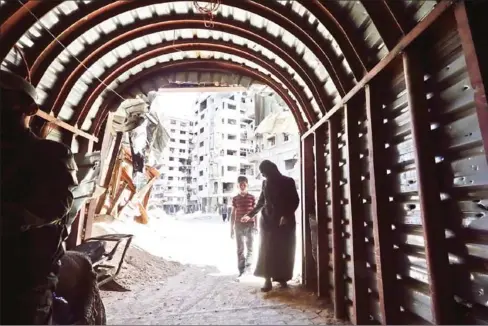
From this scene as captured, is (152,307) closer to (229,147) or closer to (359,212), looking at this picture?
(359,212)

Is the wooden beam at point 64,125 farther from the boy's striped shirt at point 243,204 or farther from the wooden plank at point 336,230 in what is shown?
the wooden plank at point 336,230

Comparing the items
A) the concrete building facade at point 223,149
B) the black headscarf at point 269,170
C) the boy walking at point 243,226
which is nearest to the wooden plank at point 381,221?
the black headscarf at point 269,170

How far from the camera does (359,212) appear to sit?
3344 mm

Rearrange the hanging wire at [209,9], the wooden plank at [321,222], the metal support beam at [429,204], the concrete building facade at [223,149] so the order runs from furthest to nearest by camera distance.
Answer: the concrete building facade at [223,149] < the wooden plank at [321,222] < the hanging wire at [209,9] < the metal support beam at [429,204]

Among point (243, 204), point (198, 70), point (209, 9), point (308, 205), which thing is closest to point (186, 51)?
point (198, 70)

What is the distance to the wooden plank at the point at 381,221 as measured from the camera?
2.65 meters

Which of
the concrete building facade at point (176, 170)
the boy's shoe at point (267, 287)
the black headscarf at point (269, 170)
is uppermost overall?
the concrete building facade at point (176, 170)

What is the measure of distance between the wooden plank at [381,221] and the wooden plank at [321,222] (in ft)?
5.70

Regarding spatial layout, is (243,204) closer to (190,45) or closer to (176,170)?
(190,45)

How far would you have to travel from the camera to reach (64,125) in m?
4.55

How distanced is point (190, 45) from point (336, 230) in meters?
4.30

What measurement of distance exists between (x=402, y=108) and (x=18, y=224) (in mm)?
3475

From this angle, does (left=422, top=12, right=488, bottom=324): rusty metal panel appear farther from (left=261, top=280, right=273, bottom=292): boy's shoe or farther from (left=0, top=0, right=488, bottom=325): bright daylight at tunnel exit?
(left=261, top=280, right=273, bottom=292): boy's shoe

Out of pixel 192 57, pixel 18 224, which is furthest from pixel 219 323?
pixel 192 57
